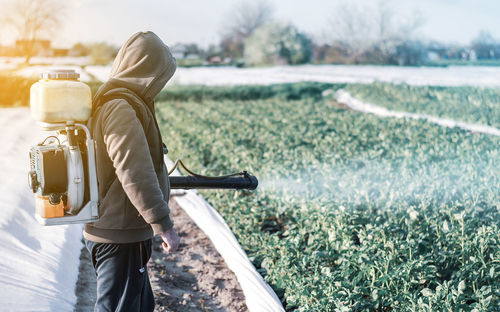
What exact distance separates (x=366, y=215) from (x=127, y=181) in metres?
2.40

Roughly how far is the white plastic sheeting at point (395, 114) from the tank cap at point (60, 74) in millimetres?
8166

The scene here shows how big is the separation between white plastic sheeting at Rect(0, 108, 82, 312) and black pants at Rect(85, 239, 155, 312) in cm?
107

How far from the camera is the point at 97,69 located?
26.6m

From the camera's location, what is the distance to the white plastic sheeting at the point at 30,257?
3.00 m

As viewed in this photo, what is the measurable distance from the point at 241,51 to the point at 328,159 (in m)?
39.2

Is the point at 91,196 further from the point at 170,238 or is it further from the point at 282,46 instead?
the point at 282,46

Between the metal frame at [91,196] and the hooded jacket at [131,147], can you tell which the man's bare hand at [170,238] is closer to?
the hooded jacket at [131,147]

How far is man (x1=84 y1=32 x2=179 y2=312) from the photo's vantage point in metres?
1.88

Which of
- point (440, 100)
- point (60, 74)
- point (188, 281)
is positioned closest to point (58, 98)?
point (60, 74)

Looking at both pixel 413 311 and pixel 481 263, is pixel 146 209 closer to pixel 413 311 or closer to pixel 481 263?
pixel 413 311

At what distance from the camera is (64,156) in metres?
1.87

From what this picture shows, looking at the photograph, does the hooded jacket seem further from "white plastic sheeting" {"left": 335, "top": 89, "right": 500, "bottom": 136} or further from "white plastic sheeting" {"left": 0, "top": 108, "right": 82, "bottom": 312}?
"white plastic sheeting" {"left": 335, "top": 89, "right": 500, "bottom": 136}

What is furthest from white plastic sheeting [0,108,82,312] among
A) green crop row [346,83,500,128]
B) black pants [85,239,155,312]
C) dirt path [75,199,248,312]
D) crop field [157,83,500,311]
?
green crop row [346,83,500,128]

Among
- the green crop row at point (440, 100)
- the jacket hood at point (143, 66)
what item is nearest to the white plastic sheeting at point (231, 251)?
the jacket hood at point (143, 66)
